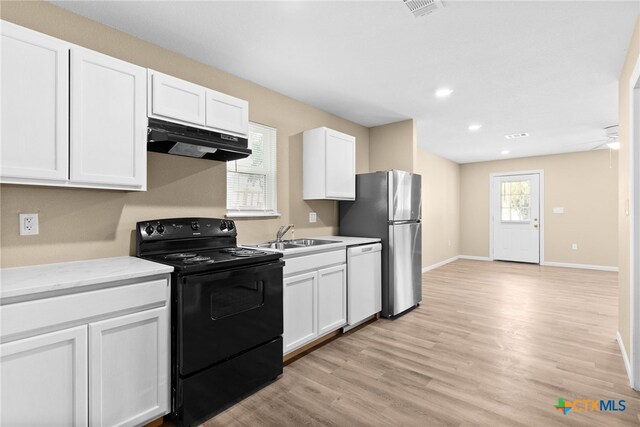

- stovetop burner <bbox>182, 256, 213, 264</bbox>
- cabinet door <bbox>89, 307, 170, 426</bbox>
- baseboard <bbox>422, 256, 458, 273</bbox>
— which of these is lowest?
baseboard <bbox>422, 256, 458, 273</bbox>

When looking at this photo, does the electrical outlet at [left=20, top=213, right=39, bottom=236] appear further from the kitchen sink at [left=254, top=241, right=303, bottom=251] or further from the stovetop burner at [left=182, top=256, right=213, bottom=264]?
the kitchen sink at [left=254, top=241, right=303, bottom=251]

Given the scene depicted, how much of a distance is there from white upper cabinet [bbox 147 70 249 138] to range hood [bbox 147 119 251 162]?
2.3 inches

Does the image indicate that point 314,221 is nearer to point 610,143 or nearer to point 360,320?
point 360,320

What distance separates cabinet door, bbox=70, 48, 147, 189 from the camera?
175 cm

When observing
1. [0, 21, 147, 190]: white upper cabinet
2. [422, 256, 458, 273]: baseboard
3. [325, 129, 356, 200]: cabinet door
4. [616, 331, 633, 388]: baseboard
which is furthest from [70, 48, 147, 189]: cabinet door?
[422, 256, 458, 273]: baseboard

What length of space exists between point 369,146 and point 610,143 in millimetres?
4147

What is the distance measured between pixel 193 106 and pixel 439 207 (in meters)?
5.88

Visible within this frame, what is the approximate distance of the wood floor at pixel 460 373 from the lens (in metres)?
1.91

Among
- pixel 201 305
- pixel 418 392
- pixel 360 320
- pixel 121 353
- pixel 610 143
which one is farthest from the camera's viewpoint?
pixel 610 143

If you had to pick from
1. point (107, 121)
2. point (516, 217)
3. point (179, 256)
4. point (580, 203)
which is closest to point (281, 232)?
point (179, 256)

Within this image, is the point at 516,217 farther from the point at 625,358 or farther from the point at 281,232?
the point at 281,232

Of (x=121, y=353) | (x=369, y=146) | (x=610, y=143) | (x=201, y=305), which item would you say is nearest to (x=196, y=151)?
(x=201, y=305)

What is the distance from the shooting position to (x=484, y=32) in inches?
88.7

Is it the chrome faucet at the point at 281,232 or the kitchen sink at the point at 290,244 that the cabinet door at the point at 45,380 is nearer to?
the kitchen sink at the point at 290,244
